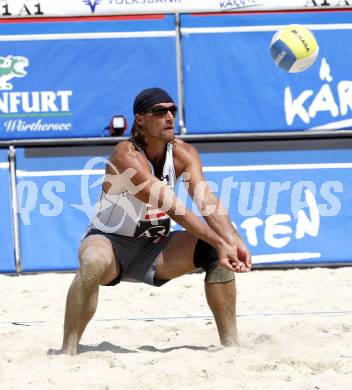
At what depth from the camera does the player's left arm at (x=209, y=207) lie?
4891mm

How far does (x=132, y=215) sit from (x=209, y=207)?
1.45 ft

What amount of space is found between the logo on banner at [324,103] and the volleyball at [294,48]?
3.26ft

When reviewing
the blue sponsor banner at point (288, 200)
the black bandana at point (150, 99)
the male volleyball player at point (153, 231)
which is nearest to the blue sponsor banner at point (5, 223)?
the blue sponsor banner at point (288, 200)

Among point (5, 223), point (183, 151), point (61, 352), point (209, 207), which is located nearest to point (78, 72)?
point (5, 223)

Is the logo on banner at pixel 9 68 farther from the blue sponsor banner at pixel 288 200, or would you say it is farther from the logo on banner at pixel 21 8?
the blue sponsor banner at pixel 288 200

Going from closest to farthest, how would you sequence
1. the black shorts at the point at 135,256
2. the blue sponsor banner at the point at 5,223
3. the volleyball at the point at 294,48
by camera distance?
1. the black shorts at the point at 135,256
2. the volleyball at the point at 294,48
3. the blue sponsor banner at the point at 5,223

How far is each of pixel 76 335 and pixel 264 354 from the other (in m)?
1.04

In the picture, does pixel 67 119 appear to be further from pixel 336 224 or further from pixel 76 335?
pixel 76 335

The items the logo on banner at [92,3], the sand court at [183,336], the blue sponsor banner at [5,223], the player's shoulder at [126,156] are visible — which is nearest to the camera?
the sand court at [183,336]

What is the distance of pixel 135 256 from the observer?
514 centimetres

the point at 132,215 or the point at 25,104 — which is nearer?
the point at 132,215

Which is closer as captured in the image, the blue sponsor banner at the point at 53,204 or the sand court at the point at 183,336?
the sand court at the point at 183,336

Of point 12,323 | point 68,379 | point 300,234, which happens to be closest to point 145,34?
point 300,234

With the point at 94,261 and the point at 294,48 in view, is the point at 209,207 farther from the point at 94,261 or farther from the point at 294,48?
the point at 294,48
